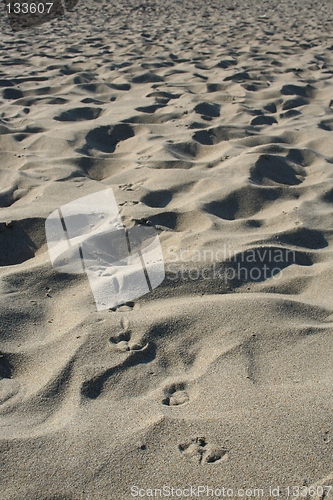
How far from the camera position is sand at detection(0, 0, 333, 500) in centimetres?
127

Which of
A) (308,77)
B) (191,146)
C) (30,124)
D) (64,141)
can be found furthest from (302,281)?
(308,77)

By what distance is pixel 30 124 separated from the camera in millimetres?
3627

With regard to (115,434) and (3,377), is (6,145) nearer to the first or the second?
(3,377)

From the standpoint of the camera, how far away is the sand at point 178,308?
1270mm
